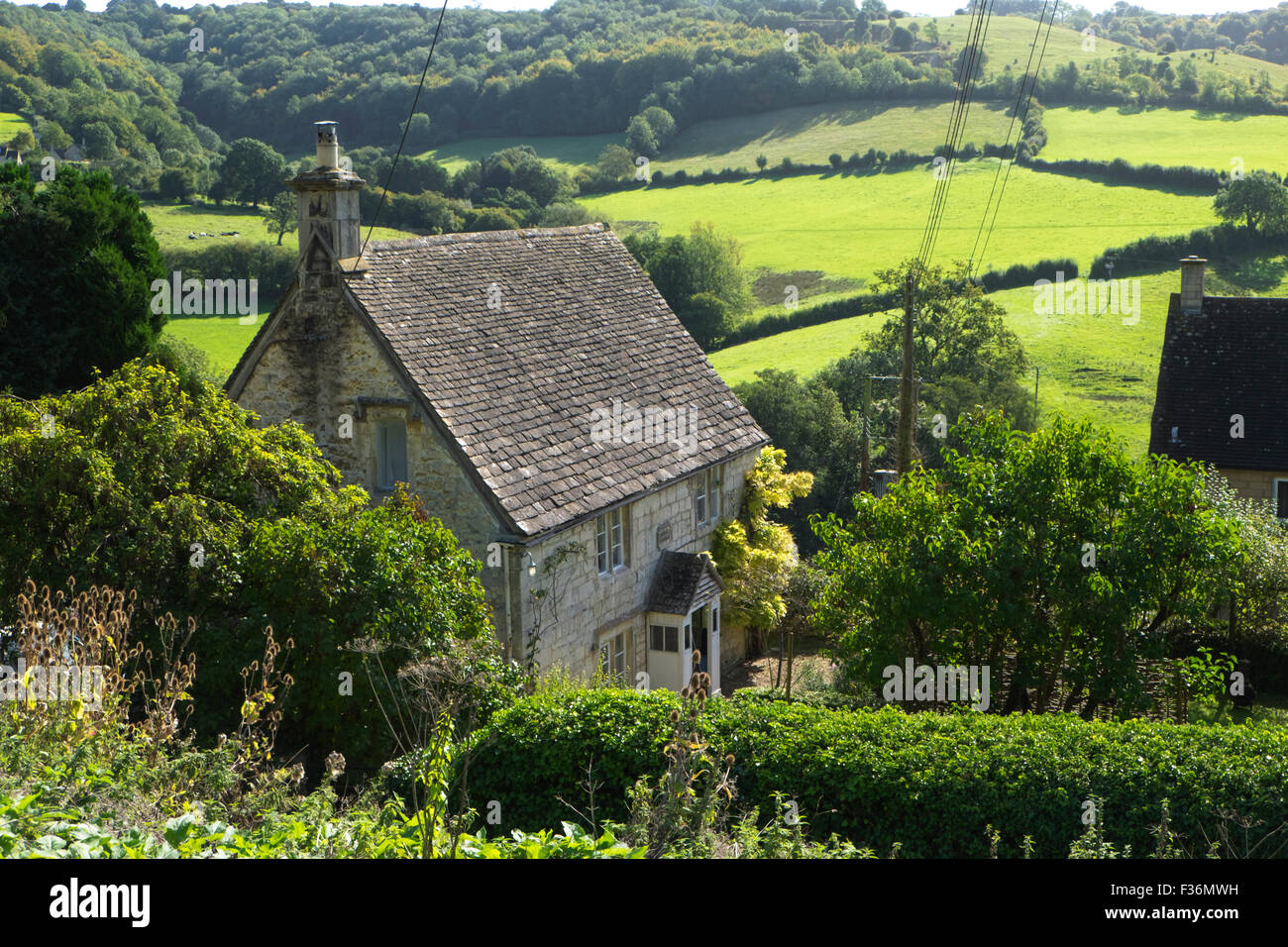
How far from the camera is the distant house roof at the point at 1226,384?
31.3 metres

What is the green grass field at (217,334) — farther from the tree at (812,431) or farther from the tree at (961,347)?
the tree at (961,347)

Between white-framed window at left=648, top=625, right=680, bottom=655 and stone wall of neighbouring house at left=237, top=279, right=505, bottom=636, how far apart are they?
16.9 ft

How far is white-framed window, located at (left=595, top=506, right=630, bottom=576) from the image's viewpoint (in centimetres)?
2192

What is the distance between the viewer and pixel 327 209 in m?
20.9

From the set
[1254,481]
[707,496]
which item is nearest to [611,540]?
[707,496]

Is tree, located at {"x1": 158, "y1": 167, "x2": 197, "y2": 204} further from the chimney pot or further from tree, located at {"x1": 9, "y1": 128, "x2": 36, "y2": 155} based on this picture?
the chimney pot

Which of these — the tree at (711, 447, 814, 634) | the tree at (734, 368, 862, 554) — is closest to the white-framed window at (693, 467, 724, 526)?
the tree at (711, 447, 814, 634)

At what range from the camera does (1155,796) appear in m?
12.3

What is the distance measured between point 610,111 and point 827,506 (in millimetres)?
69708

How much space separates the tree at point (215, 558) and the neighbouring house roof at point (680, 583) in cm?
731

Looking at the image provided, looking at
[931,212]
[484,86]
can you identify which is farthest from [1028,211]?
[484,86]

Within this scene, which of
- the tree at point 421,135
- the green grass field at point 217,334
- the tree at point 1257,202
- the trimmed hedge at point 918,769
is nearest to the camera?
the trimmed hedge at point 918,769

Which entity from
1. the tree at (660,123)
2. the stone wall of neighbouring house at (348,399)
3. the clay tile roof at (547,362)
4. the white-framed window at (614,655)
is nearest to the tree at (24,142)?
the tree at (660,123)
